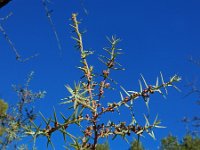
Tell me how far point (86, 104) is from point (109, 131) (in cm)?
15

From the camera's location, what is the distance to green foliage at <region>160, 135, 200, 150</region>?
39.3 meters

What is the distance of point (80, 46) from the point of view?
6.88 feet

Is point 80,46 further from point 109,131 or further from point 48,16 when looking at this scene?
point 48,16

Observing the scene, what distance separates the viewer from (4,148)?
40.6 feet

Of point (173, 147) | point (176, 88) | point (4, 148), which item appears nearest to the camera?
point (176, 88)

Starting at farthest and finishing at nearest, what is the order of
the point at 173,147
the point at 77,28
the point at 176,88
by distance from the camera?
the point at 173,147, the point at 77,28, the point at 176,88

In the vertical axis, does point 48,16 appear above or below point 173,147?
below

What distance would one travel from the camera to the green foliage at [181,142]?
3930 cm

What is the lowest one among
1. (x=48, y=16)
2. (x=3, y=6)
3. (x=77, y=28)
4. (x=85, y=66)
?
(x=85, y=66)

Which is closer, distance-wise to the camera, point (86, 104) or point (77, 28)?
point (86, 104)

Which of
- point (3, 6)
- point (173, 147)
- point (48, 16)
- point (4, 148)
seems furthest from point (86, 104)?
point (173, 147)

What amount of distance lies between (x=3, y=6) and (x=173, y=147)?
42.6 metres

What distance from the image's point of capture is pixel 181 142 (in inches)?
1645

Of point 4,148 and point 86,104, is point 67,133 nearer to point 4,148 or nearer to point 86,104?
point 86,104
